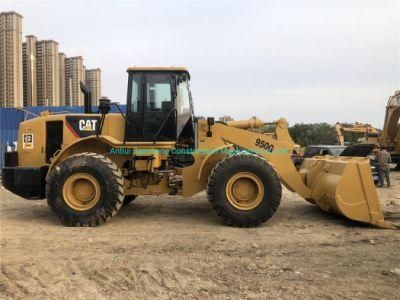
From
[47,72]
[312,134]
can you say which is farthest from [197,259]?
[312,134]

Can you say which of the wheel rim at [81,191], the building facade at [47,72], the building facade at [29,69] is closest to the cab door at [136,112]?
the wheel rim at [81,191]

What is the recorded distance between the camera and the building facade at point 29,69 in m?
20.1

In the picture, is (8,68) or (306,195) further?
(8,68)

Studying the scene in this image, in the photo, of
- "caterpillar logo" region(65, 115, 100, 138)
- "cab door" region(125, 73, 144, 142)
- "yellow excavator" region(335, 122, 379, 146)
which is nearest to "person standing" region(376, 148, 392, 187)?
"yellow excavator" region(335, 122, 379, 146)

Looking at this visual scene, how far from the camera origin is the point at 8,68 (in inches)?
744

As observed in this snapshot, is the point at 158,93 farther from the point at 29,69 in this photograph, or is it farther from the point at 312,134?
the point at 312,134

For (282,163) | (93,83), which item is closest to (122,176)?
(282,163)

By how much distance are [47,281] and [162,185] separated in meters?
3.75

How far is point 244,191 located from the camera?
7.63m

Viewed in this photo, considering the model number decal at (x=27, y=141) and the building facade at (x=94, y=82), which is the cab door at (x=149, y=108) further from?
the building facade at (x=94, y=82)

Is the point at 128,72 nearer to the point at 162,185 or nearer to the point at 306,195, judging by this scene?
the point at 162,185

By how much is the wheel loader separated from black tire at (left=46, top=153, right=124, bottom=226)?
0.02 meters

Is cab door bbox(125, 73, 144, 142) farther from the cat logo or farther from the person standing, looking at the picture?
the person standing

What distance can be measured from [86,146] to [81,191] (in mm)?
959
